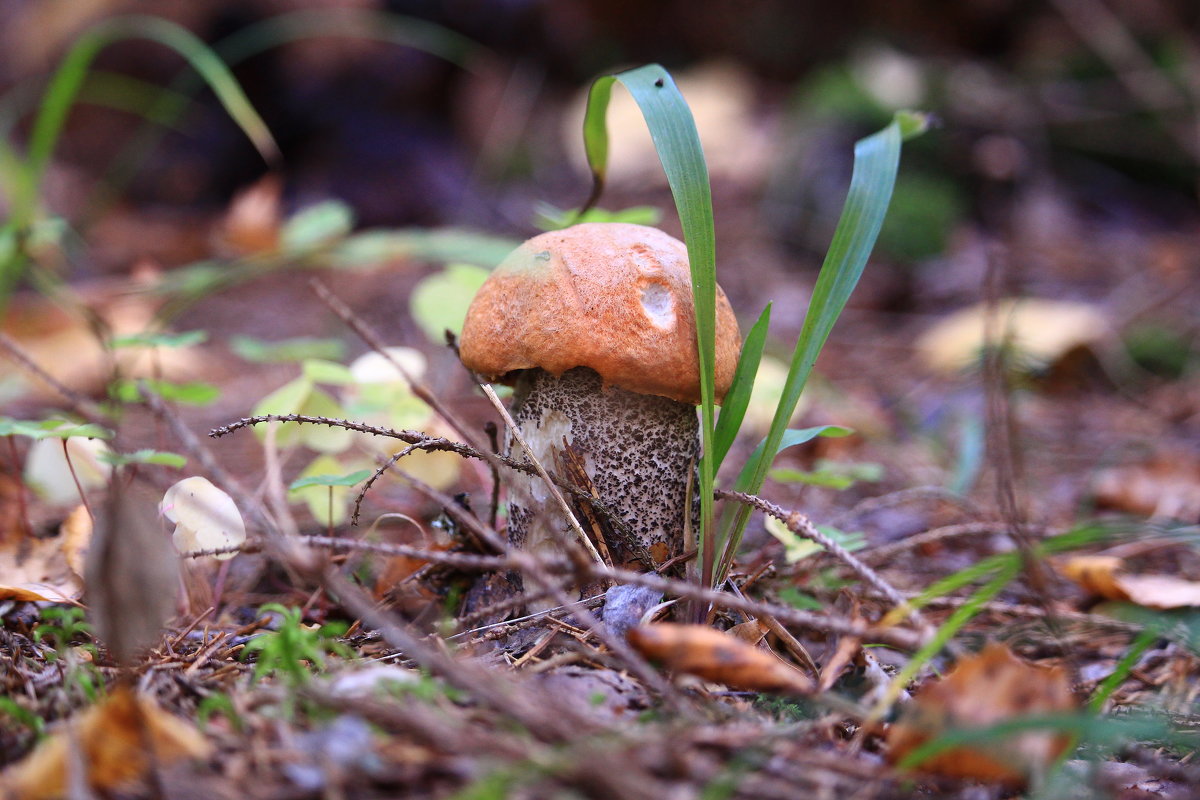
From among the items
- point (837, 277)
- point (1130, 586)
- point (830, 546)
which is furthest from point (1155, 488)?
point (830, 546)

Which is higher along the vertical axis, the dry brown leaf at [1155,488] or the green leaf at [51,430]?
the green leaf at [51,430]

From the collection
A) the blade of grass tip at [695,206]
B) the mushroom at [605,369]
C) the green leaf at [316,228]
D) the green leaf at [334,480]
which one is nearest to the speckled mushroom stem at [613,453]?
the mushroom at [605,369]

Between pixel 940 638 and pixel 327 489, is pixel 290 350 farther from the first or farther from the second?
pixel 940 638

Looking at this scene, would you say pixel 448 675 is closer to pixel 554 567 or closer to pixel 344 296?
pixel 554 567

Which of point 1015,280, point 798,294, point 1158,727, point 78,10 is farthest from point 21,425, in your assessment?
point 78,10

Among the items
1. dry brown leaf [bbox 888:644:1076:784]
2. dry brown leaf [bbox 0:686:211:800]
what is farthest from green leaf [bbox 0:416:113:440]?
dry brown leaf [bbox 888:644:1076:784]

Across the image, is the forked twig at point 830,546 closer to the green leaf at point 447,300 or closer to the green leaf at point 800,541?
the green leaf at point 800,541
